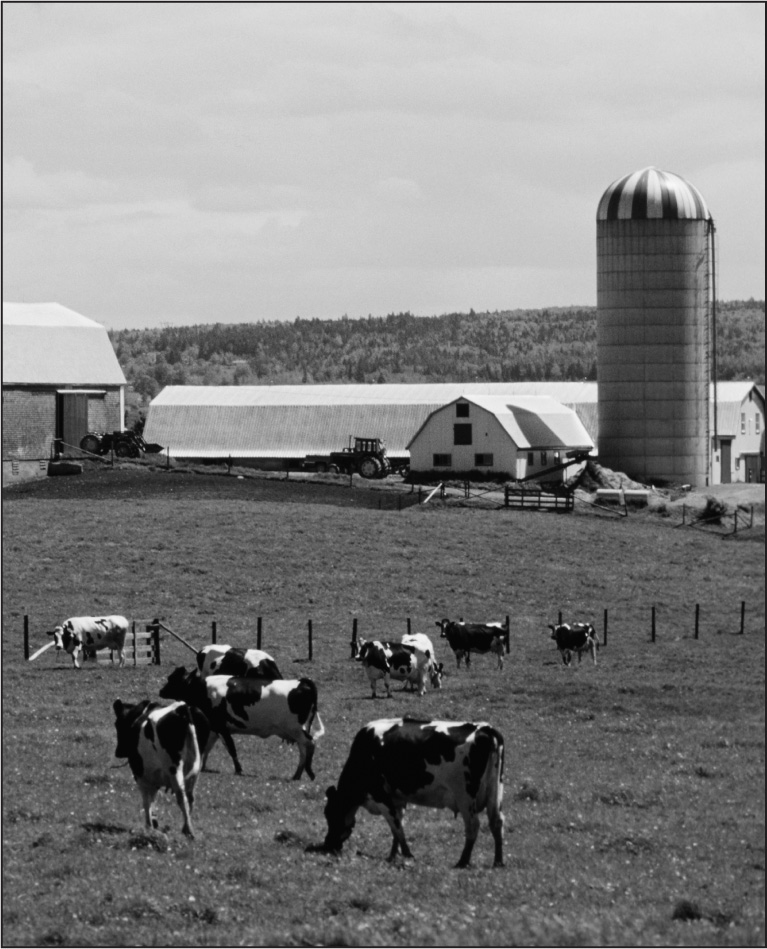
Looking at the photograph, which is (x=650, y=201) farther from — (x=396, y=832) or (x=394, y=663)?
(x=396, y=832)

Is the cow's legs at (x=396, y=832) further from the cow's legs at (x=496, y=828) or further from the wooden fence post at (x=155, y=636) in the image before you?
the wooden fence post at (x=155, y=636)

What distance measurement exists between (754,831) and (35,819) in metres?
7.90

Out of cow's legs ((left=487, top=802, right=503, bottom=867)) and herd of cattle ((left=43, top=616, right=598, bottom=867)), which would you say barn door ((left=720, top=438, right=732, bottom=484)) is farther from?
cow's legs ((left=487, top=802, right=503, bottom=867))

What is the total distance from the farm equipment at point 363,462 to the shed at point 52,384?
1131 cm

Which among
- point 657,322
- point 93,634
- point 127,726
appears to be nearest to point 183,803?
point 127,726

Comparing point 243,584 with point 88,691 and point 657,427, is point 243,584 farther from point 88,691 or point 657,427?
point 657,427

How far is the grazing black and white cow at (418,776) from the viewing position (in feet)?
51.2

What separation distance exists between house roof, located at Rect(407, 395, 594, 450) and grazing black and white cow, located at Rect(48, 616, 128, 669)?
45836mm

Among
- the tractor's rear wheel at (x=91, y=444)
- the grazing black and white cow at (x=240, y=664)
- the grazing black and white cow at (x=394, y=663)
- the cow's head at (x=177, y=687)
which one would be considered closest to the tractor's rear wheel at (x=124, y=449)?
the tractor's rear wheel at (x=91, y=444)

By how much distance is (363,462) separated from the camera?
79.3 m

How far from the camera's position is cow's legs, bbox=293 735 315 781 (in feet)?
64.7

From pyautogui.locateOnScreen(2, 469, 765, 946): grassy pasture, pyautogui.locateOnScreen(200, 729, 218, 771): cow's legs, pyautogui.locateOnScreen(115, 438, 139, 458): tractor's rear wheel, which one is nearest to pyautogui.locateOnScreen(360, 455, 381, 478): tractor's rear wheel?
pyautogui.locateOnScreen(115, 438, 139, 458): tractor's rear wheel

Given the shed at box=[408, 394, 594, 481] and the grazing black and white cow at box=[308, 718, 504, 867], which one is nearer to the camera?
the grazing black and white cow at box=[308, 718, 504, 867]

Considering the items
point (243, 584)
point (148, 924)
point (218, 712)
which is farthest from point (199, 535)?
point (148, 924)
